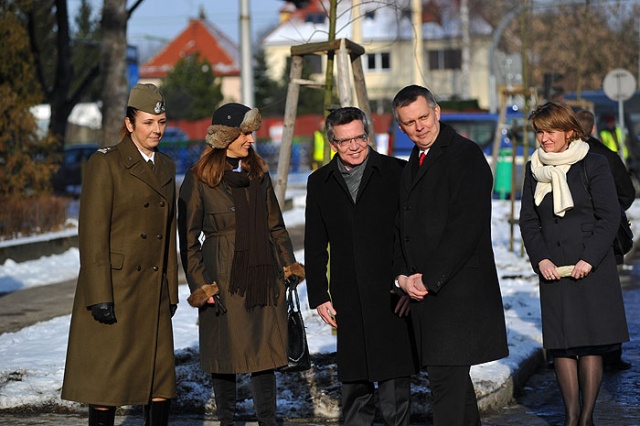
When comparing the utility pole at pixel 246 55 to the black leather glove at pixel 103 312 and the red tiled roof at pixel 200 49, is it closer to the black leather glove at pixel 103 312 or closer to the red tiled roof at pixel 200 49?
the black leather glove at pixel 103 312

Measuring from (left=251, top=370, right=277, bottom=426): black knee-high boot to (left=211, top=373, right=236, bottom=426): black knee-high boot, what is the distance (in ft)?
0.38

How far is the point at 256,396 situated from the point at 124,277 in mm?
1034

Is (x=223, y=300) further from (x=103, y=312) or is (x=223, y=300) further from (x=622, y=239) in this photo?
(x=622, y=239)

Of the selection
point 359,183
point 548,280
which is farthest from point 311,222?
point 548,280

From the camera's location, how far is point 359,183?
229 inches

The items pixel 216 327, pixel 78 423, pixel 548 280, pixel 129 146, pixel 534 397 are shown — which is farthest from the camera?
pixel 534 397

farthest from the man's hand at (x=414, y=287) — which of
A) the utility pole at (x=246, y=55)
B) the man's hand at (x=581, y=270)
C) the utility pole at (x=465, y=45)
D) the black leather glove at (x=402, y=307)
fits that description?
the utility pole at (x=465, y=45)

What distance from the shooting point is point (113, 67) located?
20.3 meters

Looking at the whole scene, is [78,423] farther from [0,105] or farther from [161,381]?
[0,105]

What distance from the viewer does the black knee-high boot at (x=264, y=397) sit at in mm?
6137

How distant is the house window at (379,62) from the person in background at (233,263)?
82.4m

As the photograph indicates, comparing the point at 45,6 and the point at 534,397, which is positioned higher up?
the point at 45,6

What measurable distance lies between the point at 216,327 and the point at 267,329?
0.25 meters

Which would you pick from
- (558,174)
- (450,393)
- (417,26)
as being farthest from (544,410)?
(417,26)
